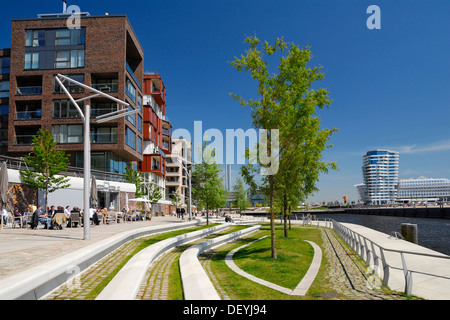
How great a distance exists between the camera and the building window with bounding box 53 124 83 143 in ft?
127

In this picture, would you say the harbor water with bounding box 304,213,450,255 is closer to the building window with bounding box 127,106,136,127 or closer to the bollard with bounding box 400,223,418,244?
the bollard with bounding box 400,223,418,244

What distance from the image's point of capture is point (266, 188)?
14617 millimetres

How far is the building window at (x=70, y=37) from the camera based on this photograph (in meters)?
40.1

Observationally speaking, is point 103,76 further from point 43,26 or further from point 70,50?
point 43,26

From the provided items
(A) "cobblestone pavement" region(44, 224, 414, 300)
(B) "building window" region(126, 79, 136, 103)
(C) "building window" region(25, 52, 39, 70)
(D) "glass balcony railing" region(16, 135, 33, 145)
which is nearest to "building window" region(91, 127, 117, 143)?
(B) "building window" region(126, 79, 136, 103)

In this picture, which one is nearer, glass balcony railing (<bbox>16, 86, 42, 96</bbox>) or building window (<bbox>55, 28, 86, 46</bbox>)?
glass balcony railing (<bbox>16, 86, 42, 96</bbox>)

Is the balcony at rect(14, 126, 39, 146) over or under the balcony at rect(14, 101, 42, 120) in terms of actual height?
under

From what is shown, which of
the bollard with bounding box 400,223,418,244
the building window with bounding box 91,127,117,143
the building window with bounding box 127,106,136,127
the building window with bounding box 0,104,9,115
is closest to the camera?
the bollard with bounding box 400,223,418,244

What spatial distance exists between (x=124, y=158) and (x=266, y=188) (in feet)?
113

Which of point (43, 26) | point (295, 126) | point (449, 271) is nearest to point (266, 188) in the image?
point (295, 126)

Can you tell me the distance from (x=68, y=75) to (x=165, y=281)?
3771cm

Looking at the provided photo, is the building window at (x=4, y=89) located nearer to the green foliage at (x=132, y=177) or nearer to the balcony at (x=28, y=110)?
the balcony at (x=28, y=110)

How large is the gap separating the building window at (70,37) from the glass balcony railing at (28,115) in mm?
8338

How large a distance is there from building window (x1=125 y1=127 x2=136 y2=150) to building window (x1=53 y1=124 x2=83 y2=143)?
5039 millimetres
